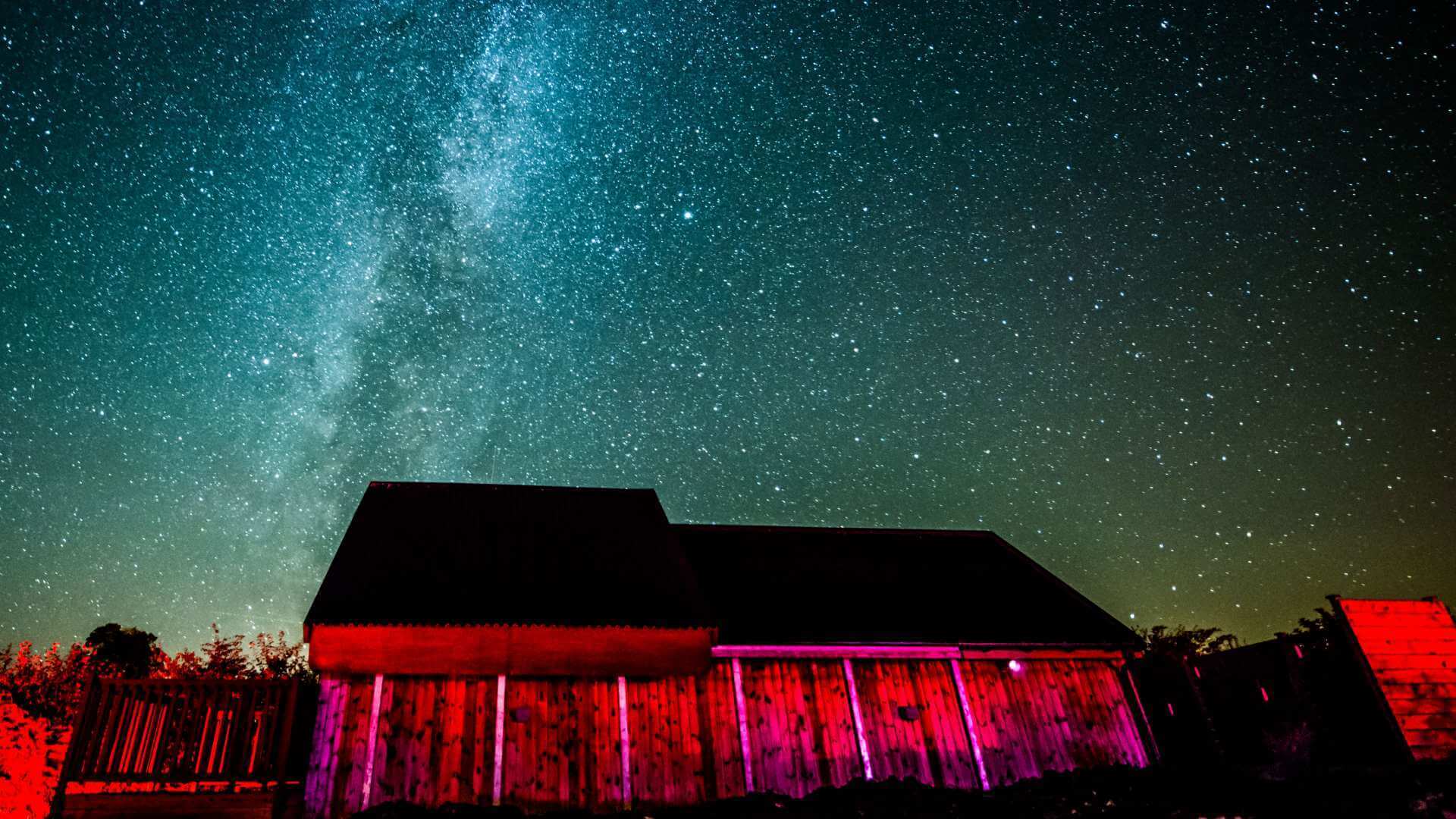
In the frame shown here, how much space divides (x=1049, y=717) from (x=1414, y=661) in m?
5.45

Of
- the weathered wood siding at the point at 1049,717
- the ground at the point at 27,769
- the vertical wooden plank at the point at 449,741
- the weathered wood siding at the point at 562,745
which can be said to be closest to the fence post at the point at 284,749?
the vertical wooden plank at the point at 449,741

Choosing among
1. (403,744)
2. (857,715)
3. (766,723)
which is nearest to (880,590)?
(857,715)

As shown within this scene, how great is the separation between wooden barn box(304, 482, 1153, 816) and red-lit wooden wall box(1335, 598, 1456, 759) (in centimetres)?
402

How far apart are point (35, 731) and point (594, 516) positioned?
57.2 feet

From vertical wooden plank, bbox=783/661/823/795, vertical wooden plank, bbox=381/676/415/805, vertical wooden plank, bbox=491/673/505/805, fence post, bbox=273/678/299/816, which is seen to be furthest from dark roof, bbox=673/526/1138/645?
fence post, bbox=273/678/299/816

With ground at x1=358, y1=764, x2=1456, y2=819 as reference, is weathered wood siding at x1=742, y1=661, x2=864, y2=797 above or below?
above

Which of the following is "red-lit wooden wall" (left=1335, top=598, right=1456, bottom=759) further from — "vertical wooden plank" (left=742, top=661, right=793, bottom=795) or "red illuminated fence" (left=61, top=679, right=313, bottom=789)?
"red illuminated fence" (left=61, top=679, right=313, bottom=789)

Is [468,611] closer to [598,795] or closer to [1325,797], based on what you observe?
[598,795]

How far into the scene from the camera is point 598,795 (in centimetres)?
1164

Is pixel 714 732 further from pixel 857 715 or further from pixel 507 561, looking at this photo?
pixel 507 561

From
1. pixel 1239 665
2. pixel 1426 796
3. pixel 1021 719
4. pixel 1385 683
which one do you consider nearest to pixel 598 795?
pixel 1021 719

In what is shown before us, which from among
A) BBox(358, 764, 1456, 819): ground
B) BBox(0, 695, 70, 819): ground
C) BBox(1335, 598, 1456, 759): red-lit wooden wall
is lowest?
BBox(358, 764, 1456, 819): ground

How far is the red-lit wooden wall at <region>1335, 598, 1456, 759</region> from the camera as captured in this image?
11.1 metres

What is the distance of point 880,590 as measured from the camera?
623 inches
